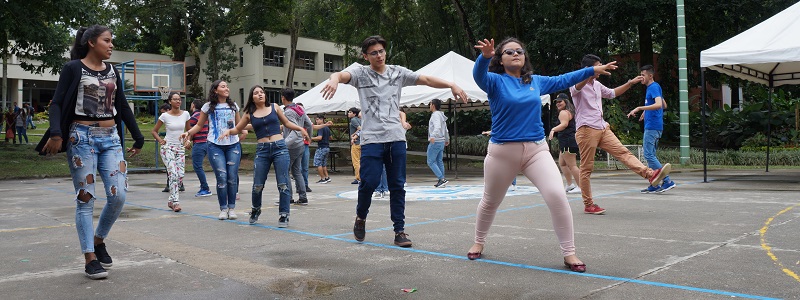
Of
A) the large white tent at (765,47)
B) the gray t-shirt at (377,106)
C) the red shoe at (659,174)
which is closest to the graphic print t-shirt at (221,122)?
the gray t-shirt at (377,106)

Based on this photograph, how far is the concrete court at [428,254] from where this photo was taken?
4.16m

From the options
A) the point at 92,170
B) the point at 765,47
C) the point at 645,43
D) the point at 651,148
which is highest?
the point at 645,43

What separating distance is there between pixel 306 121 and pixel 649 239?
17.2 ft

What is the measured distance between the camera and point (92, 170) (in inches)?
190

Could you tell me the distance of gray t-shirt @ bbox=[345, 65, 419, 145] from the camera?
5848 millimetres

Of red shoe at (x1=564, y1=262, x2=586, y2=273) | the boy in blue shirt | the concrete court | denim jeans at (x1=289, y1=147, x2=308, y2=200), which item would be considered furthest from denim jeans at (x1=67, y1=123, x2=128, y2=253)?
the boy in blue shirt

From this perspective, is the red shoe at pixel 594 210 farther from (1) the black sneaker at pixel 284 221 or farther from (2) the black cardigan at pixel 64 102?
(2) the black cardigan at pixel 64 102

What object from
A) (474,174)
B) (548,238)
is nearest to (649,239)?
(548,238)

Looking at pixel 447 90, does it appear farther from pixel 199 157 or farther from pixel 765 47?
pixel 765 47

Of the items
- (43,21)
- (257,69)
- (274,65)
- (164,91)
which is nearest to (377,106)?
(164,91)

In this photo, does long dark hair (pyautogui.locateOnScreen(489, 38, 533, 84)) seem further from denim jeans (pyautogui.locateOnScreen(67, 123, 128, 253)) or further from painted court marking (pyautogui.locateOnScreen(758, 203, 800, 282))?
denim jeans (pyautogui.locateOnScreen(67, 123, 128, 253))

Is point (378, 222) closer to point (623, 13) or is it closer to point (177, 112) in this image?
point (177, 112)

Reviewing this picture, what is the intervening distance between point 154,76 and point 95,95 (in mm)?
18534

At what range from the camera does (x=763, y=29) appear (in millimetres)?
11078
